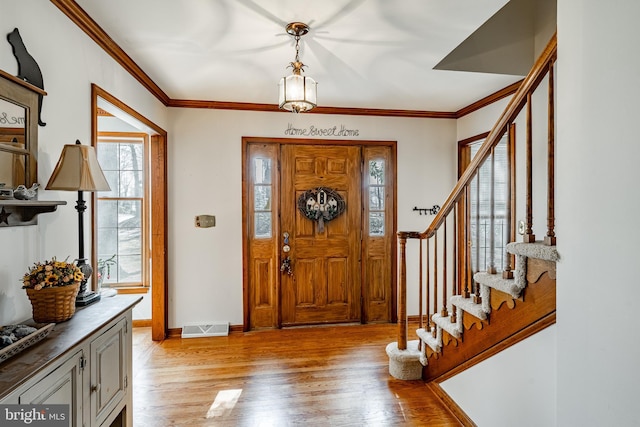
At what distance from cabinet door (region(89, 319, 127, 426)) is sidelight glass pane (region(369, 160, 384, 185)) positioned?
116 inches

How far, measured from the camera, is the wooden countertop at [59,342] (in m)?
1.06

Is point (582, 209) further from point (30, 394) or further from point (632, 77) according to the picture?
point (30, 394)

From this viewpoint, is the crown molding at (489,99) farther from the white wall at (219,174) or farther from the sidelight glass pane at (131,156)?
the sidelight glass pane at (131,156)

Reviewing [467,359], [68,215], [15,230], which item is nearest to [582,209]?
[467,359]

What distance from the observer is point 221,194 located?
3.75 meters

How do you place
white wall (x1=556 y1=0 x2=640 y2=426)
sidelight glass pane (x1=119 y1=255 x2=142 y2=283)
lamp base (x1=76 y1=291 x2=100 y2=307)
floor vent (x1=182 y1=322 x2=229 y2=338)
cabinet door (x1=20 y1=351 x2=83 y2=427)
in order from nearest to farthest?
white wall (x1=556 y1=0 x2=640 y2=426) → cabinet door (x1=20 y1=351 x2=83 y2=427) → lamp base (x1=76 y1=291 x2=100 y2=307) → floor vent (x1=182 y1=322 x2=229 y2=338) → sidelight glass pane (x1=119 y1=255 x2=142 y2=283)

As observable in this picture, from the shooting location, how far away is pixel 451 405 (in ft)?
7.66

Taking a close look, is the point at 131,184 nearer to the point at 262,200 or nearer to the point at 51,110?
the point at 262,200

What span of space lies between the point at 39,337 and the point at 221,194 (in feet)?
8.35

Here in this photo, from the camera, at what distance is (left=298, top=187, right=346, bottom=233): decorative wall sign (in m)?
3.86

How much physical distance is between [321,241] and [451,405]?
6.83ft

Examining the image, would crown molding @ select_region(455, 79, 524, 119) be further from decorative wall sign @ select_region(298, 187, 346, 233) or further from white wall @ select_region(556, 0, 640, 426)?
white wall @ select_region(556, 0, 640, 426)

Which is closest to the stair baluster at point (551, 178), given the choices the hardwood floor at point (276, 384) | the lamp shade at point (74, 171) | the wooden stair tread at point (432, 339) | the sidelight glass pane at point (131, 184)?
the wooden stair tread at point (432, 339)

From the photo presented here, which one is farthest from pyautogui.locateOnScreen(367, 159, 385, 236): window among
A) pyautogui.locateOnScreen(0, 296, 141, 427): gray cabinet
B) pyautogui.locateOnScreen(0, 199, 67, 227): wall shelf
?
pyautogui.locateOnScreen(0, 199, 67, 227): wall shelf
